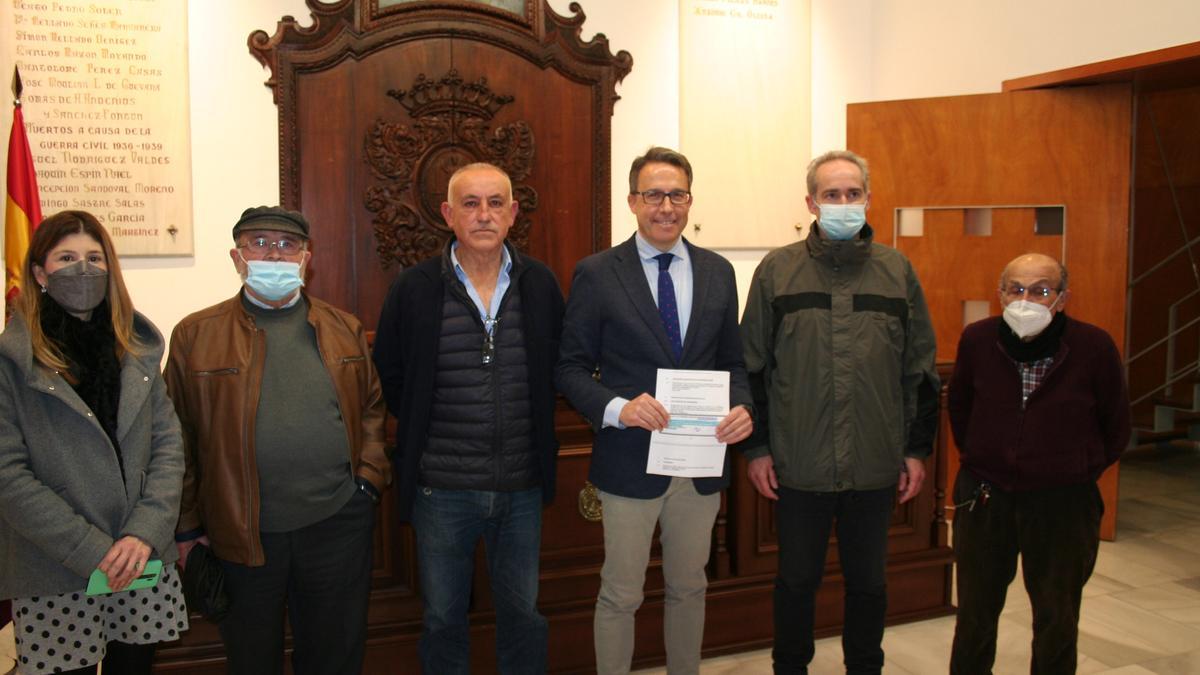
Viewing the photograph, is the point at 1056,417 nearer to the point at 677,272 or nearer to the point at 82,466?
the point at 677,272

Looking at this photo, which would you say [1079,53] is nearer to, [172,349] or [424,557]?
[424,557]

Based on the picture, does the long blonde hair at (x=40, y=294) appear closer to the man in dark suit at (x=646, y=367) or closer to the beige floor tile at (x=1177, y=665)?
the man in dark suit at (x=646, y=367)

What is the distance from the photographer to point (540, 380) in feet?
7.32

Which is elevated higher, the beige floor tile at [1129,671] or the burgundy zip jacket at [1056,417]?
the burgundy zip jacket at [1056,417]

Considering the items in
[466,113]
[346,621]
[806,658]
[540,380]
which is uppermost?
[466,113]

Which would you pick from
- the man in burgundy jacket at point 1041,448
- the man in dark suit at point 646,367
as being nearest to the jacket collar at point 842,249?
the man in dark suit at point 646,367

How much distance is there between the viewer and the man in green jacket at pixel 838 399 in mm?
2307

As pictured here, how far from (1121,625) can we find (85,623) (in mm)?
3690

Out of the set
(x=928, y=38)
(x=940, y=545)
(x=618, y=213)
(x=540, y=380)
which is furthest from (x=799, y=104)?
(x=540, y=380)

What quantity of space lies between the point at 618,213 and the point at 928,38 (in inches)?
86.5

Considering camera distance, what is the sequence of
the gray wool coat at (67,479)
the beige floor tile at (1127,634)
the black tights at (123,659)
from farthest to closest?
the beige floor tile at (1127,634), the black tights at (123,659), the gray wool coat at (67,479)

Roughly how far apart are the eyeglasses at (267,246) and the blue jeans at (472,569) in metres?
0.70

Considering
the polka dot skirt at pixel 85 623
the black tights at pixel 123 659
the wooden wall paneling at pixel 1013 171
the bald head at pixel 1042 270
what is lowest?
the black tights at pixel 123 659

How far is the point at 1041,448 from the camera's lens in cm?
227
